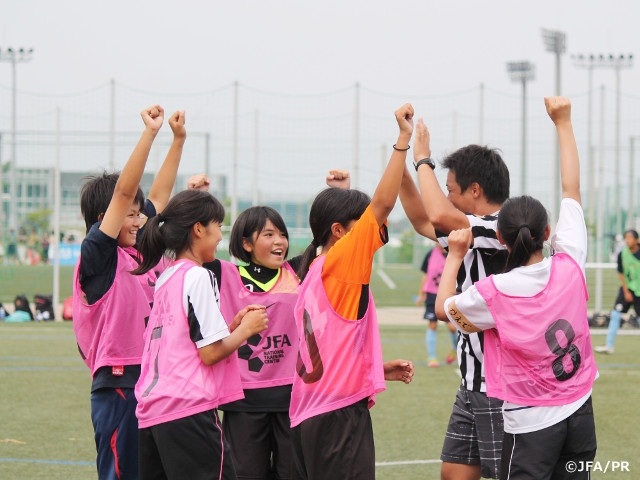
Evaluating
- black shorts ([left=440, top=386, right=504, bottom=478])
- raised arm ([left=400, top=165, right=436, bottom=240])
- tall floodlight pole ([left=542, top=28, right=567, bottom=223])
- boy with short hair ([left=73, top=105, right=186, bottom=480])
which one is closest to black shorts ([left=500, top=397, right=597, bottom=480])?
black shorts ([left=440, top=386, right=504, bottom=478])

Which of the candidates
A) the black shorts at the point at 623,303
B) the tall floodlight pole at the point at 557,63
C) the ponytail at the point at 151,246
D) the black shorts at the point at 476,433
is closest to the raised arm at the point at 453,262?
the black shorts at the point at 476,433

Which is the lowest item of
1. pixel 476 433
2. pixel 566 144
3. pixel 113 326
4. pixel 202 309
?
pixel 476 433

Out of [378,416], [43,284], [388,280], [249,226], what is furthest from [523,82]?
[249,226]

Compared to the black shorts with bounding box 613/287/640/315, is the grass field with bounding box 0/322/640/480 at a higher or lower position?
lower

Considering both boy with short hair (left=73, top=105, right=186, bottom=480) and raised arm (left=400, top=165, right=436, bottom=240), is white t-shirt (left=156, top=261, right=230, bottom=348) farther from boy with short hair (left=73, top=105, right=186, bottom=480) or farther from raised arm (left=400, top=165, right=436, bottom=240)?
raised arm (left=400, top=165, right=436, bottom=240)

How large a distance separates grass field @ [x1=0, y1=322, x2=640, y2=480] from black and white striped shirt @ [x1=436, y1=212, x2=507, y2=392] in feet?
6.72

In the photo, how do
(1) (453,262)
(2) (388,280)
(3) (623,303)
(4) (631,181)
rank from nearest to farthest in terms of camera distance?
(1) (453,262)
(3) (623,303)
(4) (631,181)
(2) (388,280)

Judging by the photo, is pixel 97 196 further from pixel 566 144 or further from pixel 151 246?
pixel 566 144

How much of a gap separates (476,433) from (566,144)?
129 cm

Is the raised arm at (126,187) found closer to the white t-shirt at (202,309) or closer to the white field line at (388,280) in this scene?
the white t-shirt at (202,309)

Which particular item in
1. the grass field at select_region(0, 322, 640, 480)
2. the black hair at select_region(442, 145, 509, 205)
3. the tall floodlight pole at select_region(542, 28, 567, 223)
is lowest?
the grass field at select_region(0, 322, 640, 480)

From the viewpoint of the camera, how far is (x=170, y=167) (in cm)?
447

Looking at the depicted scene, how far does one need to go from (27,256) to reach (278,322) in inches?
672

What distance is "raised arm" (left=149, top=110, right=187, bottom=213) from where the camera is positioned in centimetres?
426
